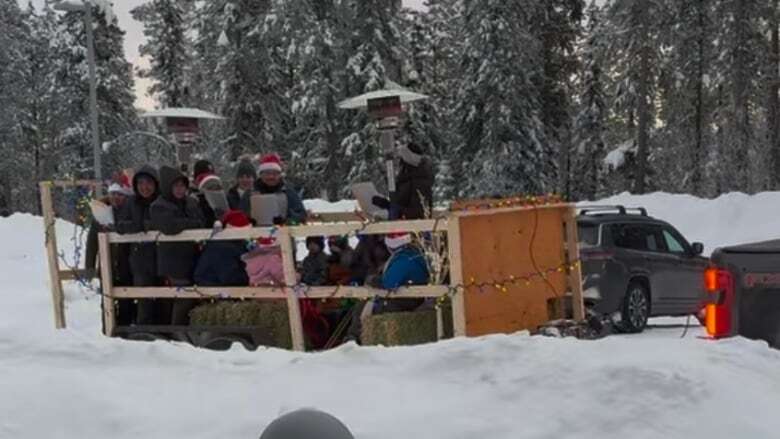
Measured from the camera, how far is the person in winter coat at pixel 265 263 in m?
8.51

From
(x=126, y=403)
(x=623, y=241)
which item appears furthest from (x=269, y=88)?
(x=126, y=403)

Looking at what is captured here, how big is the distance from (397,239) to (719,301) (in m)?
3.22

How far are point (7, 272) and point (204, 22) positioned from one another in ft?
70.7

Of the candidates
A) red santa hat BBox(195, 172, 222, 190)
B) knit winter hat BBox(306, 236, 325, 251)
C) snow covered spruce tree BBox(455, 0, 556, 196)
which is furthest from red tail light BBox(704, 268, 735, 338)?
snow covered spruce tree BBox(455, 0, 556, 196)

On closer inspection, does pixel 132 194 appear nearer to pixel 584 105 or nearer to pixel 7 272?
pixel 7 272

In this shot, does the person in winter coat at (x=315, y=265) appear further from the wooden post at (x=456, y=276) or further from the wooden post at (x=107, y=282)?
the wooden post at (x=107, y=282)

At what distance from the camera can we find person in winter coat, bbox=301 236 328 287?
862cm

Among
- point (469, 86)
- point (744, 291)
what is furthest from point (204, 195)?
point (469, 86)

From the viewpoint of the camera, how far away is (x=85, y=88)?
147 ft

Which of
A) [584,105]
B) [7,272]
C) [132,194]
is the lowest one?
[7,272]

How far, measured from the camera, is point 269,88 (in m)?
38.6

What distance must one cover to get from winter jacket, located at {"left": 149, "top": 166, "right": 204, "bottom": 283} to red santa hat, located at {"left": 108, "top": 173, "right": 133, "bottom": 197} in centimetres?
78

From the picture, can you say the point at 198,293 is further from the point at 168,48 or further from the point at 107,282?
the point at 168,48

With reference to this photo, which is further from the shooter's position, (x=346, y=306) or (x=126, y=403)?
(x=346, y=306)
